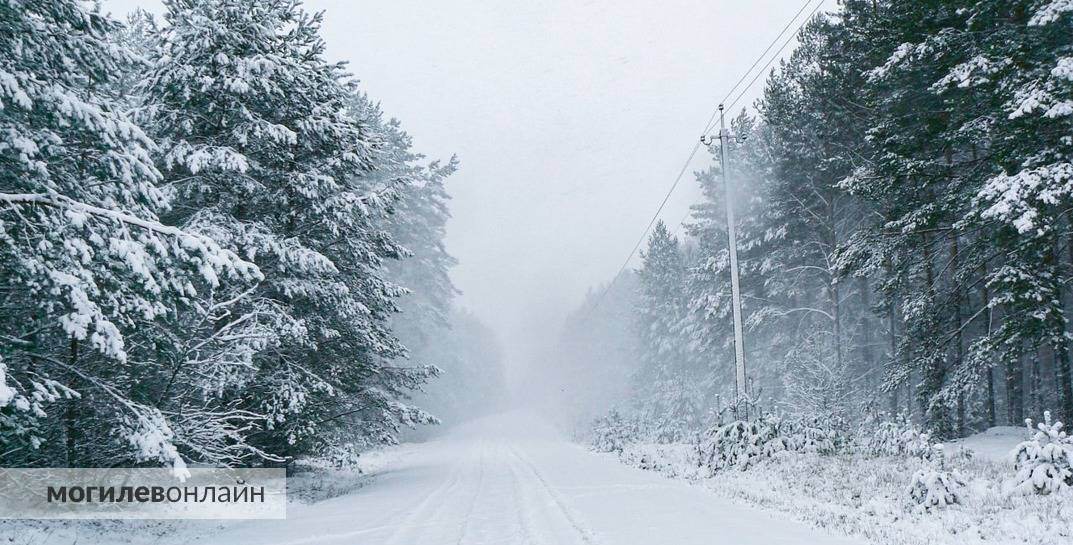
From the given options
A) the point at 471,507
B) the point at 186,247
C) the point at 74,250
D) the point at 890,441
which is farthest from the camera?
the point at 890,441

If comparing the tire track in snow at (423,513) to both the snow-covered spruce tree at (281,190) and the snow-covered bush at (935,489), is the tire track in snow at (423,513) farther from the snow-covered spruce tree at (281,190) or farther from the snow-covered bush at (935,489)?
the snow-covered bush at (935,489)

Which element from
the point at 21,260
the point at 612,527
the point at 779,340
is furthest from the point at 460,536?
the point at 779,340

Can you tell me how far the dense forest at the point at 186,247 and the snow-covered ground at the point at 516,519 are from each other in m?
1.37

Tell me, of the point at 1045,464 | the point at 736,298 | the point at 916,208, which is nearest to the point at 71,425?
the point at 1045,464

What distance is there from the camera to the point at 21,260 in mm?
6719

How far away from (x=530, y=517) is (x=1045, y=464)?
759cm

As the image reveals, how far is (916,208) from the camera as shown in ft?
50.3

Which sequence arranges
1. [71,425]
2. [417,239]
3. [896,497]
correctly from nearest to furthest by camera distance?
[71,425] → [896,497] → [417,239]

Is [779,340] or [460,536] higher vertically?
[779,340]

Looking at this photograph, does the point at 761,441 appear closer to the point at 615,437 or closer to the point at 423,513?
the point at 423,513

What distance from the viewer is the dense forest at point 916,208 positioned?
38.4ft

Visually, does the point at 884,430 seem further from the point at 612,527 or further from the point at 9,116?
the point at 9,116

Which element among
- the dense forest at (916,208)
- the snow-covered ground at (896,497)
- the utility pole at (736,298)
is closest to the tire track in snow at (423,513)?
the snow-covered ground at (896,497)

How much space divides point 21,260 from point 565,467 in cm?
1412
